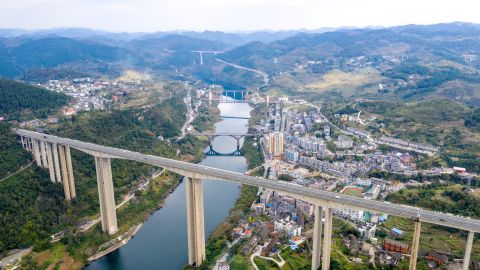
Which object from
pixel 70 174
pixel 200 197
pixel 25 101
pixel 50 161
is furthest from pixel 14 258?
pixel 25 101

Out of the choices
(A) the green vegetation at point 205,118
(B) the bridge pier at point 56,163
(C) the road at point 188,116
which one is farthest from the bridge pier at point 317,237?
(A) the green vegetation at point 205,118

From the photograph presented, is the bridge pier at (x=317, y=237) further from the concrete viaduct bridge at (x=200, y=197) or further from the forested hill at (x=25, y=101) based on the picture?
the forested hill at (x=25, y=101)

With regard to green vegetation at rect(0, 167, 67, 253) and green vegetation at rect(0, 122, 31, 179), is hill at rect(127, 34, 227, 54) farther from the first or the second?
green vegetation at rect(0, 167, 67, 253)

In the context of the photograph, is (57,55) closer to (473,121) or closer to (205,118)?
(205,118)

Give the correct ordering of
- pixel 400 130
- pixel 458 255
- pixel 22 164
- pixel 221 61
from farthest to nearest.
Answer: pixel 221 61, pixel 400 130, pixel 22 164, pixel 458 255

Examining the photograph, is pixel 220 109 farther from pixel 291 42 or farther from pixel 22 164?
pixel 291 42

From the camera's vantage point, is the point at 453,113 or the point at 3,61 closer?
the point at 453,113

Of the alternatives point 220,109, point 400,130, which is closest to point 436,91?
point 400,130

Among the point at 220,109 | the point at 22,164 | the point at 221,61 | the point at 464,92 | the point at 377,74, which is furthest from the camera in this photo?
the point at 221,61
